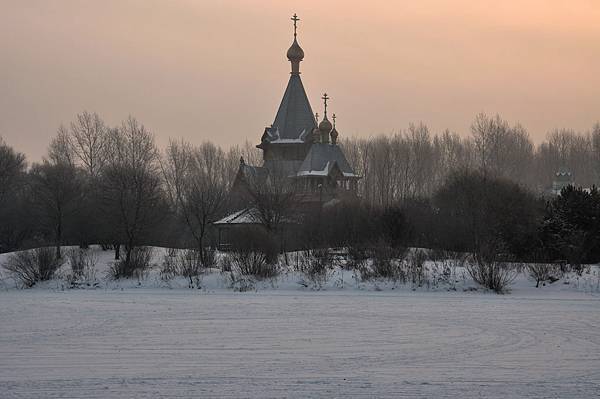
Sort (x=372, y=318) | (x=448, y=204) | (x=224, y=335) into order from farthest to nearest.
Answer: (x=448, y=204) < (x=372, y=318) < (x=224, y=335)

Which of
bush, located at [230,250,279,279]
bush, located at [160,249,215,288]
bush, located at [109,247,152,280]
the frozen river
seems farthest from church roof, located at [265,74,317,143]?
the frozen river

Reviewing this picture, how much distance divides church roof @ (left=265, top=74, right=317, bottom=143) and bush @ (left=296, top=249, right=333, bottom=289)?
105ft

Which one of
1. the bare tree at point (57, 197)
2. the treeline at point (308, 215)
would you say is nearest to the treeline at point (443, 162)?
the treeline at point (308, 215)

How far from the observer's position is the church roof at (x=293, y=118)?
5975 cm

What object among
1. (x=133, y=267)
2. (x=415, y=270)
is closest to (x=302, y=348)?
(x=415, y=270)

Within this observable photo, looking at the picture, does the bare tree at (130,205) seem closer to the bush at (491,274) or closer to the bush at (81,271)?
the bush at (81,271)

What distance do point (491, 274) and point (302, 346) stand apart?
39.3ft

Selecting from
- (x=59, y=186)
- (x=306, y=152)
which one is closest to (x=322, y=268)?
(x=59, y=186)

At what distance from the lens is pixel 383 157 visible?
6662 centimetres

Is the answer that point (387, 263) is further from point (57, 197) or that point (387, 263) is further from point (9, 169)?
point (9, 169)

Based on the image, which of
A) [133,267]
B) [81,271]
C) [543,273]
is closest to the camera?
[543,273]

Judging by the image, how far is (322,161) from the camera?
55.9 meters

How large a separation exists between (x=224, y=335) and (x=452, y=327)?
15.1ft

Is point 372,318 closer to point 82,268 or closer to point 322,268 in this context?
point 322,268
